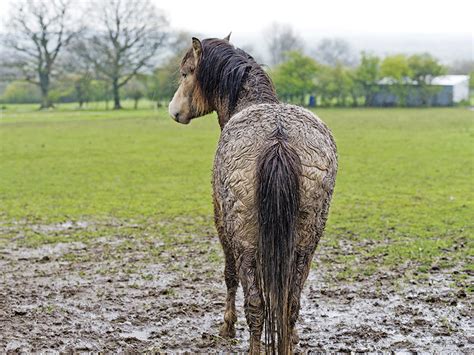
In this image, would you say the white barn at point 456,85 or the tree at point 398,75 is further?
the white barn at point 456,85

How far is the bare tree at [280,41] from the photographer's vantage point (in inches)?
3829

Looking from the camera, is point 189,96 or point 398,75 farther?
point 398,75

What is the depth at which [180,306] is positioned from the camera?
5633mm

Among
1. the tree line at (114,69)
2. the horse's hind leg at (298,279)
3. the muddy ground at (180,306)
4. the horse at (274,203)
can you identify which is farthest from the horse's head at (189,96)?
the tree line at (114,69)

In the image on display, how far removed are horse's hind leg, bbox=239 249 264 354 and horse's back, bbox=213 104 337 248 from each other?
17cm

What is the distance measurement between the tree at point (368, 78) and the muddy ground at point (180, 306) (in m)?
53.4

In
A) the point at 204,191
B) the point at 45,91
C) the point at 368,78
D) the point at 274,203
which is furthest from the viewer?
the point at 368,78

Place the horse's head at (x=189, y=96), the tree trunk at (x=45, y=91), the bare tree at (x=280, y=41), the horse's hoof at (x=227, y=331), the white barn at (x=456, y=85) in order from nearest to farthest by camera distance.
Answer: the horse's hoof at (x=227, y=331) < the horse's head at (x=189, y=96) < the tree trunk at (x=45, y=91) < the white barn at (x=456, y=85) < the bare tree at (x=280, y=41)

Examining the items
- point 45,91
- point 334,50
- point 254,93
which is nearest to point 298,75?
point 45,91

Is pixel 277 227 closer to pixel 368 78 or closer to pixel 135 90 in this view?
pixel 135 90

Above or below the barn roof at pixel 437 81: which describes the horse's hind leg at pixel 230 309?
below

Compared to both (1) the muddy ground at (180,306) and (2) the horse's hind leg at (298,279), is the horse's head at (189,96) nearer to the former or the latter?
(1) the muddy ground at (180,306)

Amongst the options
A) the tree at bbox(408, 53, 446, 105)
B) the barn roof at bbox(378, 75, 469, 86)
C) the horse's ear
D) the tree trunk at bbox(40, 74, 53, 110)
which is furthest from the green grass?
the tree at bbox(408, 53, 446, 105)

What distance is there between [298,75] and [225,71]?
55.8 meters
